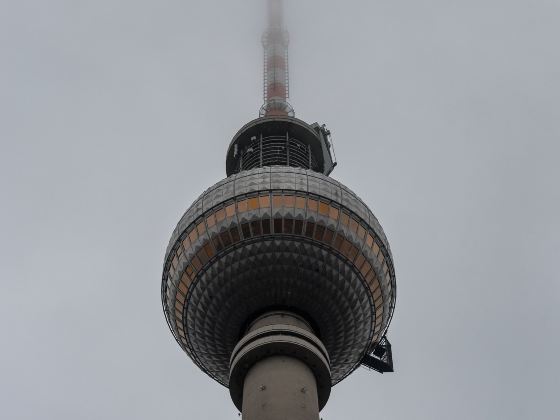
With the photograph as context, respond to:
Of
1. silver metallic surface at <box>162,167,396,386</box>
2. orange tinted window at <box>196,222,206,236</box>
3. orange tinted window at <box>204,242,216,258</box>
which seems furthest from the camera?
orange tinted window at <box>196,222,206,236</box>

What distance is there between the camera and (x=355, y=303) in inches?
1858

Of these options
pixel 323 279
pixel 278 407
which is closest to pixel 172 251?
pixel 323 279

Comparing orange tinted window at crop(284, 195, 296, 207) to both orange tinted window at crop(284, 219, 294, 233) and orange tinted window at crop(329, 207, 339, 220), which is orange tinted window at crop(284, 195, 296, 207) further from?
orange tinted window at crop(329, 207, 339, 220)

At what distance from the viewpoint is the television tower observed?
143 feet

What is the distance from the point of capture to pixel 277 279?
45844 mm

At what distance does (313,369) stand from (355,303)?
5816 millimetres

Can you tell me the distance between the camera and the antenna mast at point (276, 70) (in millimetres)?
64438

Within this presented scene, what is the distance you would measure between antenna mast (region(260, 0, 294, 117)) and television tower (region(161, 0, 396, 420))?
1505 cm

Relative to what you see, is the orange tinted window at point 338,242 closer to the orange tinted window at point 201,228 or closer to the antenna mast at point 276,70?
the orange tinted window at point 201,228

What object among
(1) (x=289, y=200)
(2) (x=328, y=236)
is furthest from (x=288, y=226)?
(2) (x=328, y=236)

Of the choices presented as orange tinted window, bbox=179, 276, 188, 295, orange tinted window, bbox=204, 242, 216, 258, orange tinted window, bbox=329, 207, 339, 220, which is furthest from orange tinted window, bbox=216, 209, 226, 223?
orange tinted window, bbox=329, 207, 339, 220

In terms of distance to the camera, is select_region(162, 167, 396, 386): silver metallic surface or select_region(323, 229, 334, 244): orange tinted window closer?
select_region(162, 167, 396, 386): silver metallic surface

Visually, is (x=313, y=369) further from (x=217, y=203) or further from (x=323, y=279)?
(x=217, y=203)

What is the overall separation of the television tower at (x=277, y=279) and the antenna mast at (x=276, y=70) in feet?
49.4
